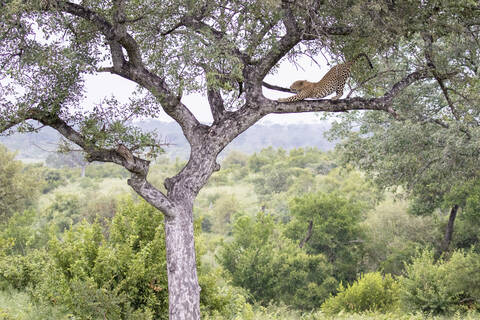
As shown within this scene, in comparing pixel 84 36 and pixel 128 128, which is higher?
pixel 84 36

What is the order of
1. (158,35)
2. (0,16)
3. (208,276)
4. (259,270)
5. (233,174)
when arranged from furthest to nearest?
1. (233,174)
2. (259,270)
3. (208,276)
4. (158,35)
5. (0,16)

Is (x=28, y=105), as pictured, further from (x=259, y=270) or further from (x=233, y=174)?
(x=233, y=174)

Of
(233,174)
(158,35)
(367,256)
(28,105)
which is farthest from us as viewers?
(233,174)

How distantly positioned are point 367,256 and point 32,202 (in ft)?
91.6

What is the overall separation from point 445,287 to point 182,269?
10.1m

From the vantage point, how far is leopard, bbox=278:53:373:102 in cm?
644

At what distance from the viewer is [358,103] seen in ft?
21.5

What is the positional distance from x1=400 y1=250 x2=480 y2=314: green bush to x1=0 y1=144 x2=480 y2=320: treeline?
0.04 metres

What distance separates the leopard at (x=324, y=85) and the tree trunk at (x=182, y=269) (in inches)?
96.2

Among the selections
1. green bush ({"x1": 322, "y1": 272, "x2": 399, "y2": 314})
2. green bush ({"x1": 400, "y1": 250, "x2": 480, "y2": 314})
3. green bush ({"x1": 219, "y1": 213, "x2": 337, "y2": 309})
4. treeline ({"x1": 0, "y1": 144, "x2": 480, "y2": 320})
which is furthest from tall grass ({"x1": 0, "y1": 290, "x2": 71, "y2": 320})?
green bush ({"x1": 219, "y1": 213, "x2": 337, "y2": 309})

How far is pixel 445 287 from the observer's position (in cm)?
1264

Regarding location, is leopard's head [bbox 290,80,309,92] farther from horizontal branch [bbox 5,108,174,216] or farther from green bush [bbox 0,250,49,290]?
green bush [bbox 0,250,49,290]

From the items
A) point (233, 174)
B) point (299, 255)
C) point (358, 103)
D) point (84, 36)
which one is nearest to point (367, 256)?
point (299, 255)

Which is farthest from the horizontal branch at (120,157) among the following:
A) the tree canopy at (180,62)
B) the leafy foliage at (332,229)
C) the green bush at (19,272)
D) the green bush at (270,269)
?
the leafy foliage at (332,229)
